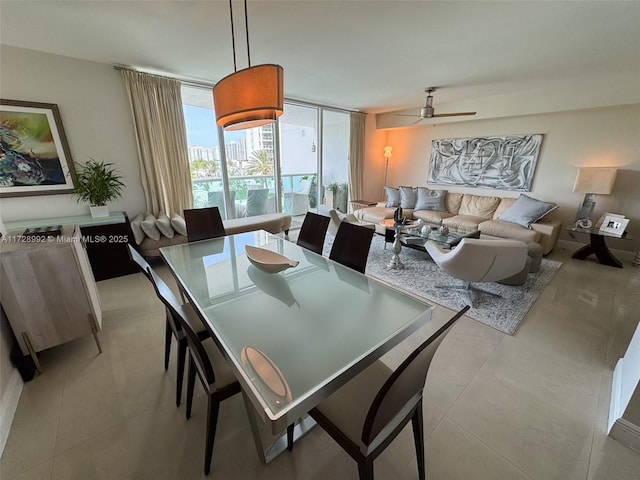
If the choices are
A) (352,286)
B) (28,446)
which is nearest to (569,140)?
(352,286)

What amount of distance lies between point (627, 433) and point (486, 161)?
4.36 metres

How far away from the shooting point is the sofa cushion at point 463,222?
4.09m

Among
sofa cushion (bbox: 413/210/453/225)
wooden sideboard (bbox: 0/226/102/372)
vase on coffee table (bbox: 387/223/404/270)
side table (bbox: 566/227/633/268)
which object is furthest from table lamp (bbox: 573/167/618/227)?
wooden sideboard (bbox: 0/226/102/372)

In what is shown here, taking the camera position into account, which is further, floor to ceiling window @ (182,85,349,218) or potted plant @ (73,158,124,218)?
floor to ceiling window @ (182,85,349,218)

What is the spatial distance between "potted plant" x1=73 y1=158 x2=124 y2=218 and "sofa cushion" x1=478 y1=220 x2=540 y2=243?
510 centimetres

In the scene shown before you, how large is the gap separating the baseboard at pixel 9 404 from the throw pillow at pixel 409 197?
210 inches

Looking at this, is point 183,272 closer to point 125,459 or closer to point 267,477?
point 125,459

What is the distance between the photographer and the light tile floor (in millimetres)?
1215

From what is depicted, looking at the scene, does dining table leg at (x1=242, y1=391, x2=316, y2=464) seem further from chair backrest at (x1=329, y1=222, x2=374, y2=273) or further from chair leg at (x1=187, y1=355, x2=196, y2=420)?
chair backrest at (x1=329, y1=222, x2=374, y2=273)

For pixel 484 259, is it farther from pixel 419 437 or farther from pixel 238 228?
pixel 238 228

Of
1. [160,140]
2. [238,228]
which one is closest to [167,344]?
[238,228]

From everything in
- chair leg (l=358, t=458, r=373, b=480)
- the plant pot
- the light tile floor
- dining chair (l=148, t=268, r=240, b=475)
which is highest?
the plant pot

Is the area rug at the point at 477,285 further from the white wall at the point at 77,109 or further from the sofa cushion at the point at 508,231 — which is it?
the white wall at the point at 77,109

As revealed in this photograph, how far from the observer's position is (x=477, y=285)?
2943 mm
